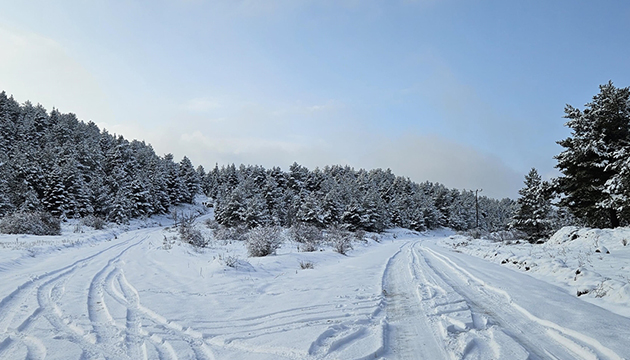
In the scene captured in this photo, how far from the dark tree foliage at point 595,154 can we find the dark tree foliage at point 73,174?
3903 cm

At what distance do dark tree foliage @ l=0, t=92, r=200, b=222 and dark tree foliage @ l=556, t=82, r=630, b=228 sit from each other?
39027 mm

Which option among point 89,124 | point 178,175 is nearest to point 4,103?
point 89,124

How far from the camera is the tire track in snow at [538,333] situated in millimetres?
3070

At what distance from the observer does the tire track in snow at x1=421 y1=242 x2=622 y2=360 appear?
3070 millimetres

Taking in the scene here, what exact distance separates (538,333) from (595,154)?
16.3 m

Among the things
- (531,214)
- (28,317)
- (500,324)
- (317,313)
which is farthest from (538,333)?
(531,214)

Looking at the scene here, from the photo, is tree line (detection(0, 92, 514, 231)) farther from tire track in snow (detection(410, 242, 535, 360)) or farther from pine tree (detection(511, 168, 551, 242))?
tire track in snow (detection(410, 242, 535, 360))

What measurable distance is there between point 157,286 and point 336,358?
528 centimetres

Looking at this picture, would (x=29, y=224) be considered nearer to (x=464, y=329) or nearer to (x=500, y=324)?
(x=464, y=329)

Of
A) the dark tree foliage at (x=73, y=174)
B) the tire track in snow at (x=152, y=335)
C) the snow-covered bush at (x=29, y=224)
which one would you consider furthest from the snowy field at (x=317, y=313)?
the dark tree foliage at (x=73, y=174)

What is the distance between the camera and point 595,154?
A: 14.6 meters

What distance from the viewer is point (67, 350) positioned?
3.28 metres

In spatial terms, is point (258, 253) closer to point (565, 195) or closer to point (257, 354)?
point (257, 354)

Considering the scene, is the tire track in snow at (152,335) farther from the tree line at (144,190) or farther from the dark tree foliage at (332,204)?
the tree line at (144,190)
